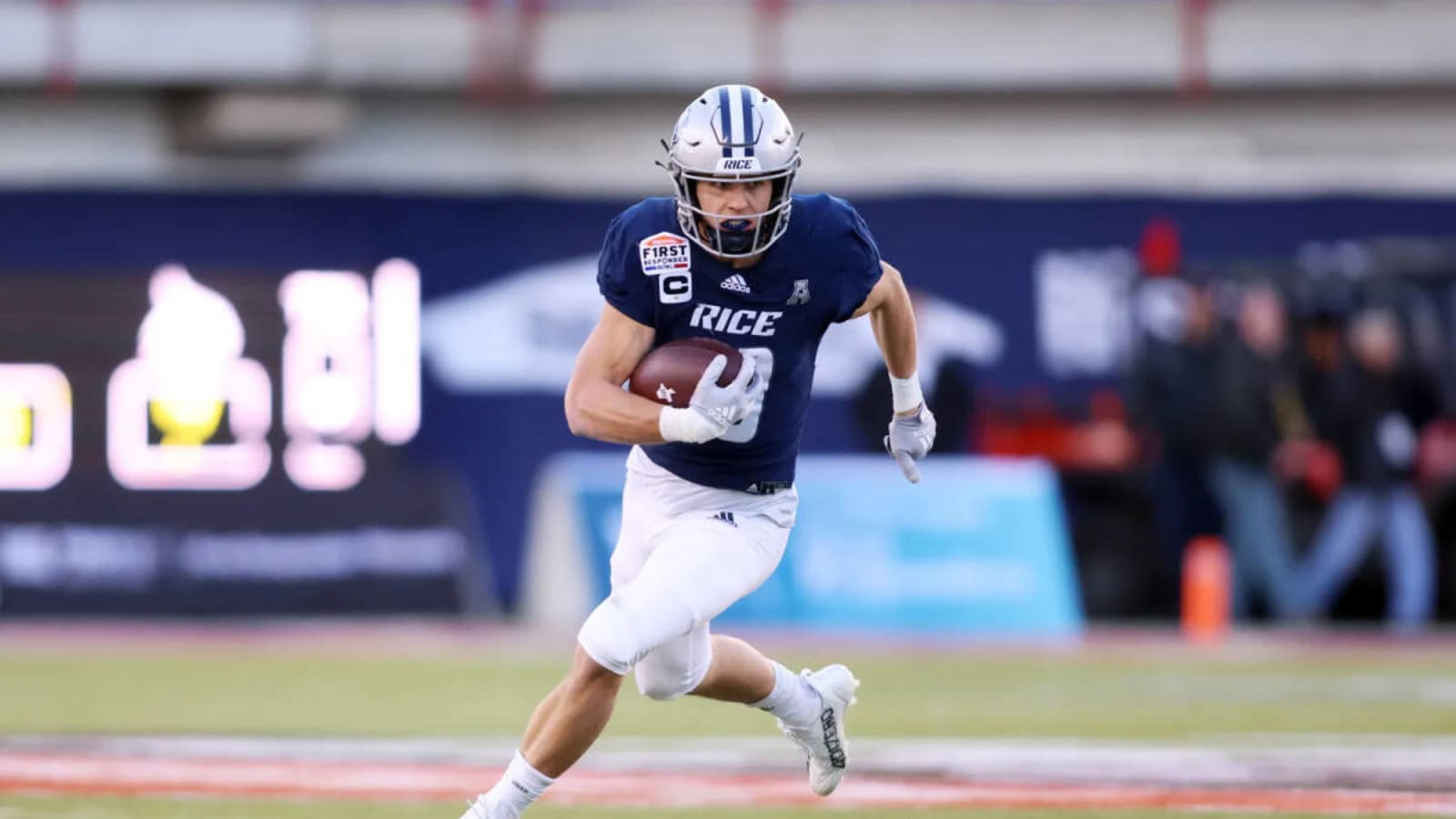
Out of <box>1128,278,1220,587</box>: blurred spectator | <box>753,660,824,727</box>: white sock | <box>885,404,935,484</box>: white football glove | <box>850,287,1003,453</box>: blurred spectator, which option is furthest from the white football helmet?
<box>1128,278,1220,587</box>: blurred spectator

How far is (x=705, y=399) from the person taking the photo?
226 inches

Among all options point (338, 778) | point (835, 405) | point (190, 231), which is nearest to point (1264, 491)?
point (835, 405)

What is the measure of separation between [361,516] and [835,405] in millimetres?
3473

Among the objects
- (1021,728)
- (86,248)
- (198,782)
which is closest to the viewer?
(198,782)

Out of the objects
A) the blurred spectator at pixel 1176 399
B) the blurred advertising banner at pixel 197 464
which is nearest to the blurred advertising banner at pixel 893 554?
the blurred advertising banner at pixel 197 464

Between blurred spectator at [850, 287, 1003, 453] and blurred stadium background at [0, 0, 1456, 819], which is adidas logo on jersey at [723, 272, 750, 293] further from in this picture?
blurred spectator at [850, 287, 1003, 453]

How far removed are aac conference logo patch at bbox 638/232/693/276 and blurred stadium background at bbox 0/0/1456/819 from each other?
5.62 meters

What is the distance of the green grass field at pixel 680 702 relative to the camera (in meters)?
9.05

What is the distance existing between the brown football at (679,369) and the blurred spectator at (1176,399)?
9.91m

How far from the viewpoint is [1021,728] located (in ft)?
31.1

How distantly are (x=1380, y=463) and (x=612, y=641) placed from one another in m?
10.1

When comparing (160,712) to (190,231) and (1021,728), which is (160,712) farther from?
(190,231)

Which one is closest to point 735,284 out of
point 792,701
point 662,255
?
point 662,255

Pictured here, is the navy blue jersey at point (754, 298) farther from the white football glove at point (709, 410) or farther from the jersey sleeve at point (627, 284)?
the white football glove at point (709, 410)
